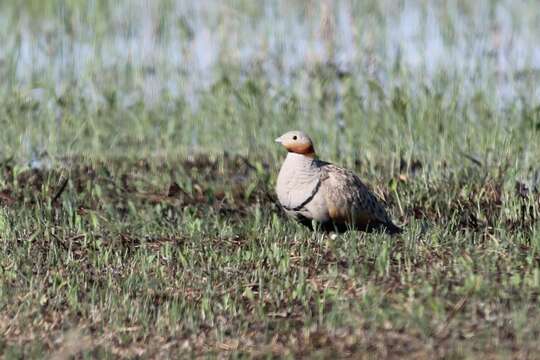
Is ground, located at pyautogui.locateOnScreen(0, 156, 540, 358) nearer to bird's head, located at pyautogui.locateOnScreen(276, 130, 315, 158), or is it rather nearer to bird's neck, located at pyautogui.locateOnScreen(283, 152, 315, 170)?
bird's neck, located at pyautogui.locateOnScreen(283, 152, 315, 170)

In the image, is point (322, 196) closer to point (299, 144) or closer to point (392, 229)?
point (299, 144)

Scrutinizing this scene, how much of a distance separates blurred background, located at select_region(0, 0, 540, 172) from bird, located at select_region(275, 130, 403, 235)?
2.17 metres

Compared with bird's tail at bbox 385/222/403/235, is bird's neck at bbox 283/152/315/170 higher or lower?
higher

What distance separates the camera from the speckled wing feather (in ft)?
22.8

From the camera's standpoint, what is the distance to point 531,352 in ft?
16.1

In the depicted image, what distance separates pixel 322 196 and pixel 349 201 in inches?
8.0

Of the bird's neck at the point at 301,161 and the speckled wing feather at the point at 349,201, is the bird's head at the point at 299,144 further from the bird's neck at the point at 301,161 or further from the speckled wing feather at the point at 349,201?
the speckled wing feather at the point at 349,201

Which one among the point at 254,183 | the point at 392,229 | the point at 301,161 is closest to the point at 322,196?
the point at 301,161

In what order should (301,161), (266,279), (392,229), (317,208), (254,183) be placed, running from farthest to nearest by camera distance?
(254,183) < (392,229) < (301,161) < (317,208) < (266,279)

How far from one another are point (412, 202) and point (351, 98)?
7.28ft

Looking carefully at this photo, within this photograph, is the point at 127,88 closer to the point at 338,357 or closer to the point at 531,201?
the point at 531,201

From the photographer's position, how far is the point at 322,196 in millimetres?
6902

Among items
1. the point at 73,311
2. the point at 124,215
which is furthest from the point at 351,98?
the point at 73,311

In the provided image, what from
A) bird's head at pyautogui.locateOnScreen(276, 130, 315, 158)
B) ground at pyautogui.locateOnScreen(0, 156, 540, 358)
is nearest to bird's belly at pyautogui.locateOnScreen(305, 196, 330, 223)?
ground at pyautogui.locateOnScreen(0, 156, 540, 358)
